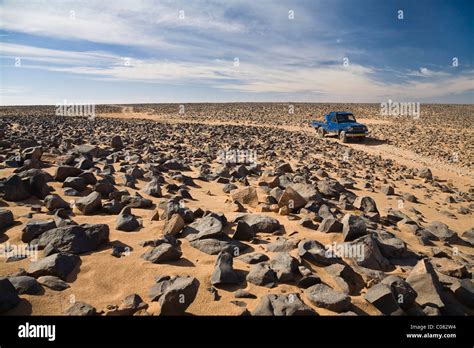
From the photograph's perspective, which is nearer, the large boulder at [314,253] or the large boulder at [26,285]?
the large boulder at [26,285]

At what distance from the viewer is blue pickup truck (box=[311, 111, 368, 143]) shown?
69.8 feet

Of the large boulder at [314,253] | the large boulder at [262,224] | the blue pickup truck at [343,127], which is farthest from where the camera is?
the blue pickup truck at [343,127]

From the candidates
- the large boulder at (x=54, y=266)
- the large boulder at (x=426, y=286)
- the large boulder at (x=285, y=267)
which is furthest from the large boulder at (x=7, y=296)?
the large boulder at (x=426, y=286)

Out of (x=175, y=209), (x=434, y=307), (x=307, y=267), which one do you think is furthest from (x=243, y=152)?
(x=434, y=307)

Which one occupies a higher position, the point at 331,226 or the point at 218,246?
the point at 331,226

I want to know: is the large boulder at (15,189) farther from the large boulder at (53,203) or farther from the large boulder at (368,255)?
the large boulder at (368,255)

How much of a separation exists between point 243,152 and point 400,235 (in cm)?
1041

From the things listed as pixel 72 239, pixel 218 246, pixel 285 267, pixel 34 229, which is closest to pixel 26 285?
pixel 72 239

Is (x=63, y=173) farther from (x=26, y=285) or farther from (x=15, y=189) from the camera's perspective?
(x=26, y=285)

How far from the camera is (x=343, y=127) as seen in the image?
71.4ft

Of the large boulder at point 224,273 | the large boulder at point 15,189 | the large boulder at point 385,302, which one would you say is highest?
the large boulder at point 15,189

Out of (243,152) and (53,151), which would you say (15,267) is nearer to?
(53,151)

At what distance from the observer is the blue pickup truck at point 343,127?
2127 centimetres

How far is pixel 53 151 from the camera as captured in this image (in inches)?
473
